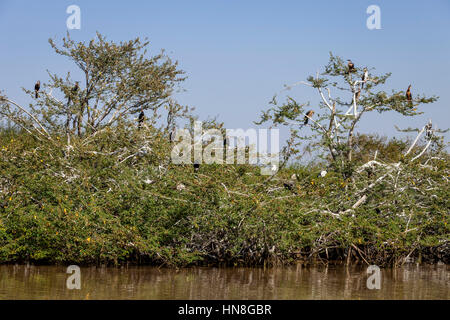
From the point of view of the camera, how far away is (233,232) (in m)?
10.6

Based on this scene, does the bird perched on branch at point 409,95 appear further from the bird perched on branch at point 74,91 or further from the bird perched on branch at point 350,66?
the bird perched on branch at point 74,91

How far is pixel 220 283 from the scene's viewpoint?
947 cm

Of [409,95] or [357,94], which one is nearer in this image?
[409,95]

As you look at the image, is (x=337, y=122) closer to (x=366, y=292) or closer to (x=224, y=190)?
(x=224, y=190)

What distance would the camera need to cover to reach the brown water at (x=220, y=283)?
331 inches

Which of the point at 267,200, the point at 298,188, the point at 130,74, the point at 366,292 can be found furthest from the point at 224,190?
the point at 130,74

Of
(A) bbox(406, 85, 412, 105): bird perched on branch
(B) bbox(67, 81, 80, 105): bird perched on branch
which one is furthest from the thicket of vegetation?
(B) bbox(67, 81, 80, 105): bird perched on branch

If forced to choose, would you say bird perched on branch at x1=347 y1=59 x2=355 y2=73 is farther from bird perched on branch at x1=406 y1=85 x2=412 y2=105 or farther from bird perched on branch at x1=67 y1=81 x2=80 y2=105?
bird perched on branch at x1=67 y1=81 x2=80 y2=105

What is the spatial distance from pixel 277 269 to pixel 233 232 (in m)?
1.15

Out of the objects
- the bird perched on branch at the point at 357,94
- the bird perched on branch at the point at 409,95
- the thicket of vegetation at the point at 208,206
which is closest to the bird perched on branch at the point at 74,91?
the thicket of vegetation at the point at 208,206

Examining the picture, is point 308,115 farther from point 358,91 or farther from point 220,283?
point 220,283

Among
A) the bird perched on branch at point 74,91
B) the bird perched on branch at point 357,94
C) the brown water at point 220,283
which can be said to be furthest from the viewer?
the bird perched on branch at point 74,91

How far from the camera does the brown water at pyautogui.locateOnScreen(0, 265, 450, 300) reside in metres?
8.41

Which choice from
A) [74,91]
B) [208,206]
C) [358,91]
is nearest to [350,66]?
[358,91]
